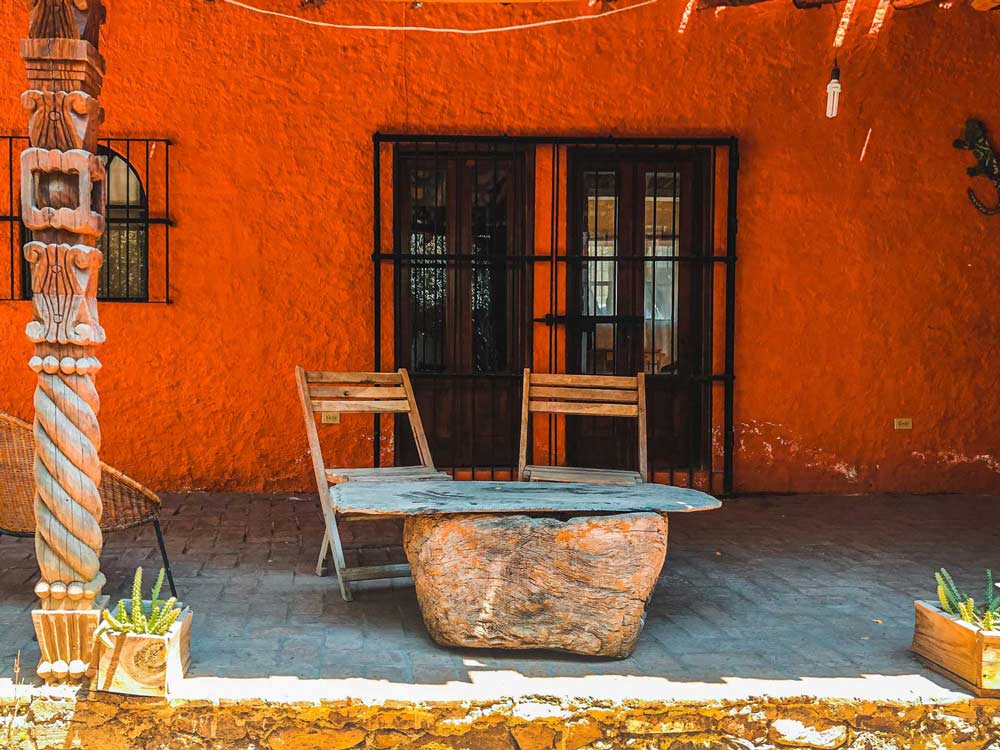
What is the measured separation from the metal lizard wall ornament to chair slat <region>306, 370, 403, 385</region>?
4.31m

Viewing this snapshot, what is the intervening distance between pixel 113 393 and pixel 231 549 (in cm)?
196

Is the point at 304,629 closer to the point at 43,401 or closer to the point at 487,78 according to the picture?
the point at 43,401

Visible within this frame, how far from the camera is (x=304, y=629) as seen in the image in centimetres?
370

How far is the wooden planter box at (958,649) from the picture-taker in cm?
309

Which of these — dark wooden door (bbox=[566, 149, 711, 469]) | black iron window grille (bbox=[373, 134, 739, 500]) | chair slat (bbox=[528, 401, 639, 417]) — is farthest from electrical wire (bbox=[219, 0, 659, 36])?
chair slat (bbox=[528, 401, 639, 417])

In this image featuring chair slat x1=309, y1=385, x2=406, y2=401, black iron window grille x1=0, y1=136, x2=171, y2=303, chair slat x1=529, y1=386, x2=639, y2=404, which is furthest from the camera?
black iron window grille x1=0, y1=136, x2=171, y2=303

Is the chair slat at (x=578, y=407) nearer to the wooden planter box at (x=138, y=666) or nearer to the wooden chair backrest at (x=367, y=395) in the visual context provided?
the wooden chair backrest at (x=367, y=395)

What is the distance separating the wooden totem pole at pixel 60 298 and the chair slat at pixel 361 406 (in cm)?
153

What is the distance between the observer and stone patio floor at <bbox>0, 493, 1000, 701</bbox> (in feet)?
10.4

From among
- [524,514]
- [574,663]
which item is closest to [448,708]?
[574,663]

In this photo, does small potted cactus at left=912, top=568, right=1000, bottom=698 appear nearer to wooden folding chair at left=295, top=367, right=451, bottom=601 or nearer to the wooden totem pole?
wooden folding chair at left=295, top=367, right=451, bottom=601

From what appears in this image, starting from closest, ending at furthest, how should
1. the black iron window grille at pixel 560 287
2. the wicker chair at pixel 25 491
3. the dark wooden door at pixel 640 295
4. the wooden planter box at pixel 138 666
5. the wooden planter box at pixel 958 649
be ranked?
the wooden planter box at pixel 138 666 < the wooden planter box at pixel 958 649 < the wicker chair at pixel 25 491 < the black iron window grille at pixel 560 287 < the dark wooden door at pixel 640 295

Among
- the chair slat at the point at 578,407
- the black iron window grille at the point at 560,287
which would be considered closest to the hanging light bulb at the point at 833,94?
the black iron window grille at the point at 560,287

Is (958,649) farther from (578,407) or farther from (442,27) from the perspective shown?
(442,27)
